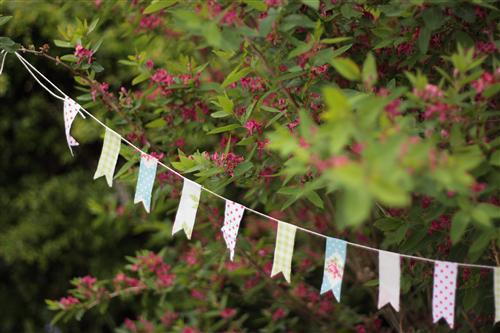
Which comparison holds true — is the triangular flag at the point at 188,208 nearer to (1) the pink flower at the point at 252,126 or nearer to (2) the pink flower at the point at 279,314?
(1) the pink flower at the point at 252,126

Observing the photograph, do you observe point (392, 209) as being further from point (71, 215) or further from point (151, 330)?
point (71, 215)

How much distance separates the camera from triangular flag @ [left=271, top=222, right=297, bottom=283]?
1872mm

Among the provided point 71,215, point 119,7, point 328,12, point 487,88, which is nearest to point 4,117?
point 71,215

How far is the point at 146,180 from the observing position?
202 centimetres

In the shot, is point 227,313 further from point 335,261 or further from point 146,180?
point 335,261

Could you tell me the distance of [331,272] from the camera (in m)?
1.84

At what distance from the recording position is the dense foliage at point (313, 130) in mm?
1198

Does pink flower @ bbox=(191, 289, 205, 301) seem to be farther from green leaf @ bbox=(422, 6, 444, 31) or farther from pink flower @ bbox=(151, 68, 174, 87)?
green leaf @ bbox=(422, 6, 444, 31)

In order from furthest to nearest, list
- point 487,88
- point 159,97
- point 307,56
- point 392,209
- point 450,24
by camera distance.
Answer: point 159,97 < point 392,209 < point 450,24 < point 307,56 < point 487,88

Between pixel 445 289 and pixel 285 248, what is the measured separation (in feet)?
1.37

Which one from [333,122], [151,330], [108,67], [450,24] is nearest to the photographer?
[333,122]

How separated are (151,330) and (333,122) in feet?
6.66

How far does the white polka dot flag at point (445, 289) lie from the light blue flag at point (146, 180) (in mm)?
796

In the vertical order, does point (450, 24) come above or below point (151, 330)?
above
